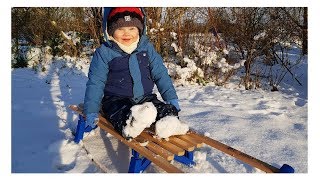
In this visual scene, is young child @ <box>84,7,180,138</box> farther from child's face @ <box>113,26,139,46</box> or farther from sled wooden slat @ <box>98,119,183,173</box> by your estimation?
sled wooden slat @ <box>98,119,183,173</box>

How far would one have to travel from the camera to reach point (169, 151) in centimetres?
231

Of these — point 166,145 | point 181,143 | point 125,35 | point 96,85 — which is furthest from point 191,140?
point 125,35

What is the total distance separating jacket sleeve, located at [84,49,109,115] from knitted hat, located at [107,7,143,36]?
272mm

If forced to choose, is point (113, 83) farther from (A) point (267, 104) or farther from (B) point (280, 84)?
(B) point (280, 84)

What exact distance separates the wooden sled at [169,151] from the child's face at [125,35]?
75 cm

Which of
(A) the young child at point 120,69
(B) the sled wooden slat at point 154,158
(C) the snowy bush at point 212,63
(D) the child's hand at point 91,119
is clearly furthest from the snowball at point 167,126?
(C) the snowy bush at point 212,63

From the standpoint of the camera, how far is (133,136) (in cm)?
243

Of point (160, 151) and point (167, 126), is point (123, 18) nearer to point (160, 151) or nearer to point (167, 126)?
point (167, 126)

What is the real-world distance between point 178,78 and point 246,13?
1619 mm

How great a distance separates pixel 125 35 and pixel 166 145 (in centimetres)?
106

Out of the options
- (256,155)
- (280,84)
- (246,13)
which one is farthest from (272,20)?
(256,155)

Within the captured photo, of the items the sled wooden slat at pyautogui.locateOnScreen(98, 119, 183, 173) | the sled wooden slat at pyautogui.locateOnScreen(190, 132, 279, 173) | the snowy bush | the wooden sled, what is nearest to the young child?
the wooden sled

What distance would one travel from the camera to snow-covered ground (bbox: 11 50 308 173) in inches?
107

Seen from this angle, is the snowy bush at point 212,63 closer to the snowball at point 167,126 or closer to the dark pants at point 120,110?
the dark pants at point 120,110
